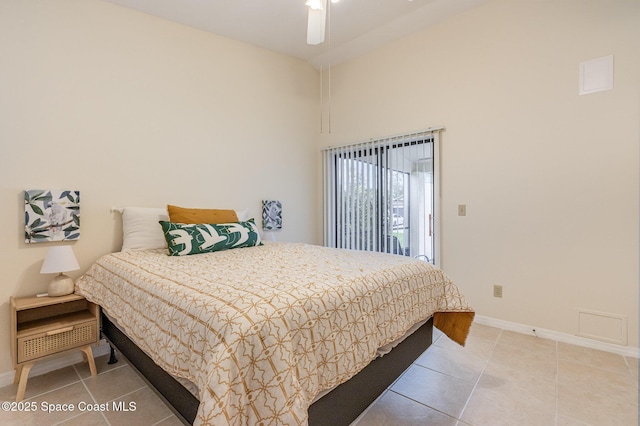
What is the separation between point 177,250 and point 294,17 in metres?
2.42

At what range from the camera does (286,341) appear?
982 millimetres

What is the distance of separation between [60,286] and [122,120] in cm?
136

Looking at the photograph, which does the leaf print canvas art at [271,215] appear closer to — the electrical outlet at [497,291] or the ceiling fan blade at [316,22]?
the ceiling fan blade at [316,22]

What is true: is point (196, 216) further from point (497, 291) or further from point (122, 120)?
point (497, 291)

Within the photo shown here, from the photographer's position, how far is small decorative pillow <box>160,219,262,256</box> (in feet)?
7.06

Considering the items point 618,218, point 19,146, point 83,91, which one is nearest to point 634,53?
point 618,218

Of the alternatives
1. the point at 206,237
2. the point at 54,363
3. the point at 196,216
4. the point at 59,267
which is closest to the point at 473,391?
the point at 206,237

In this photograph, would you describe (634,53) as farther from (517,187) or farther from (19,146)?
(19,146)

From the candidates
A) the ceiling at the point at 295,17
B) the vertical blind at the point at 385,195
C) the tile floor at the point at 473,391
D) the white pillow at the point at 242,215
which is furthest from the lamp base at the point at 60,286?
the vertical blind at the point at 385,195

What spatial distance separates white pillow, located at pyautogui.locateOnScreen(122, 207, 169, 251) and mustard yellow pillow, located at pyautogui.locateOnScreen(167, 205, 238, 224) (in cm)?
14

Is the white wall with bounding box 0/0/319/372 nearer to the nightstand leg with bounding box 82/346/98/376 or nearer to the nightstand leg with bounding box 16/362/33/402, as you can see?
the nightstand leg with bounding box 16/362/33/402

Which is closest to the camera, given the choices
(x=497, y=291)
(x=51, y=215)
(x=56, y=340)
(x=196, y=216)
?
(x=56, y=340)

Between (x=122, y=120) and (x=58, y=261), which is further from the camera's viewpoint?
(x=122, y=120)

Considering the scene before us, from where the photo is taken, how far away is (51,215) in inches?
82.6
